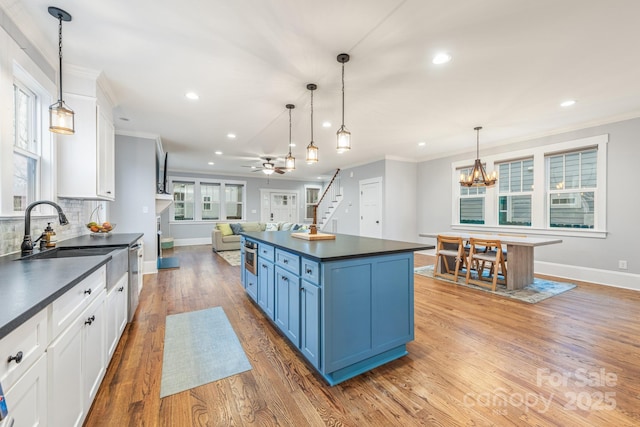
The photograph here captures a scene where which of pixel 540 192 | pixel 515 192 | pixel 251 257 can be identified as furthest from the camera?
pixel 515 192

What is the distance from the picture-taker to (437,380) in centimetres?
194

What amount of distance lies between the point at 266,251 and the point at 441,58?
8.62ft

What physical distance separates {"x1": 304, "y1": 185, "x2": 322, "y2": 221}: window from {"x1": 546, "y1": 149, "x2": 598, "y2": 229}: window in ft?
25.9

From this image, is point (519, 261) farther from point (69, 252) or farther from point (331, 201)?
point (331, 201)

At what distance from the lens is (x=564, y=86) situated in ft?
10.3

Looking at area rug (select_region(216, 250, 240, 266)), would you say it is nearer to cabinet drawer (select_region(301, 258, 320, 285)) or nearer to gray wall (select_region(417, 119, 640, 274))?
cabinet drawer (select_region(301, 258, 320, 285))

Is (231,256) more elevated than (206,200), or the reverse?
(206,200)

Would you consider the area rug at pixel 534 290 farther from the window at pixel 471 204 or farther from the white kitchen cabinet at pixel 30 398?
the white kitchen cabinet at pixel 30 398

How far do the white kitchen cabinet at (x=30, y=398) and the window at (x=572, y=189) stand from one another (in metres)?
6.71

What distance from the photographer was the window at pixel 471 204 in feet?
20.0

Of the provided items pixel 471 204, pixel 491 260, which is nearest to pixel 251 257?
pixel 491 260

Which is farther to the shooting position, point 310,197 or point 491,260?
point 310,197

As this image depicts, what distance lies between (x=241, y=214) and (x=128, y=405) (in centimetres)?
871

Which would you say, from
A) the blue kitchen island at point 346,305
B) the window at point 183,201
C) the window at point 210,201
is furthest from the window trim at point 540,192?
the window at point 183,201
